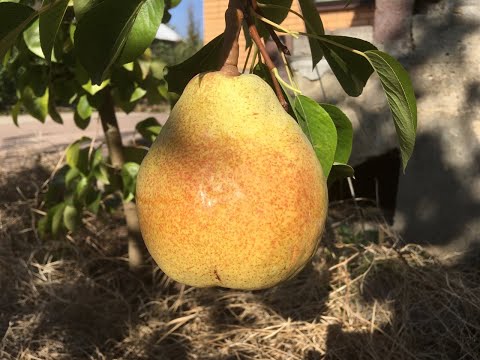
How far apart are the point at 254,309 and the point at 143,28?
1.72 meters

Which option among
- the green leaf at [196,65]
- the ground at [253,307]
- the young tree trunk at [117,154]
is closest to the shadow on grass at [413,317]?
the ground at [253,307]

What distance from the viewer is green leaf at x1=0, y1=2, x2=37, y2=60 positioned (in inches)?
26.2

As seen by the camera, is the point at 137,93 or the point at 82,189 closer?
the point at 137,93

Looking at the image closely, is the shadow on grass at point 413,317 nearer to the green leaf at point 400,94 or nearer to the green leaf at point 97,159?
the green leaf at point 97,159

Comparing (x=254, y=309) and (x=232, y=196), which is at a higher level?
→ (x=232, y=196)

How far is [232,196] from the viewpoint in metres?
0.55

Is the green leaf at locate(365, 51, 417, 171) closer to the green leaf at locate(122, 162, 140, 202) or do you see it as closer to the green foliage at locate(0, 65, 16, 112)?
the green leaf at locate(122, 162, 140, 202)

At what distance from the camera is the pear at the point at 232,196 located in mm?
557

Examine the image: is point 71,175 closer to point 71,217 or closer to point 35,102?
point 71,217

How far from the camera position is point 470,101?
248 centimetres

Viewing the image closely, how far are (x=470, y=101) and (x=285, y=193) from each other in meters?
2.20

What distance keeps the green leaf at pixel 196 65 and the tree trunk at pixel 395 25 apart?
6.48 ft

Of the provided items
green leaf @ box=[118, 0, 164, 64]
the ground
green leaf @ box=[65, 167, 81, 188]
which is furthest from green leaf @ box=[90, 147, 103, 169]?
green leaf @ box=[118, 0, 164, 64]

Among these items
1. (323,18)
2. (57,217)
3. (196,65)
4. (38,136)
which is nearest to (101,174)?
(57,217)
